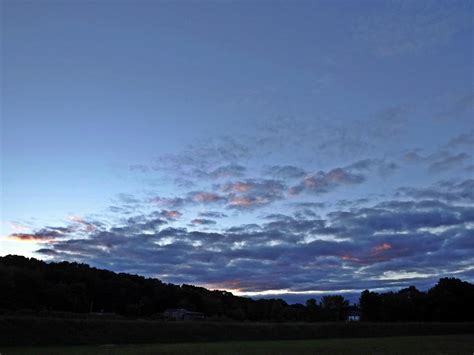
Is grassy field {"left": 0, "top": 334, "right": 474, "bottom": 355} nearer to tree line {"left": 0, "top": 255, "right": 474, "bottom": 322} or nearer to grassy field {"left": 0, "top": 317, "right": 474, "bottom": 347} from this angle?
grassy field {"left": 0, "top": 317, "right": 474, "bottom": 347}

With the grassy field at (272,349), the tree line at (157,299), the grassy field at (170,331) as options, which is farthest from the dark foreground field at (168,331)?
the tree line at (157,299)

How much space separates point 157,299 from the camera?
16125 cm

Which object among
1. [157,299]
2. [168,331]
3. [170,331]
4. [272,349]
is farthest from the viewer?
[157,299]

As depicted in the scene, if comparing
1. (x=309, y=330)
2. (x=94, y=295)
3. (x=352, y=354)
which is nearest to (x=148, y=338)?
(x=309, y=330)

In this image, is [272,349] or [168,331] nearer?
[272,349]

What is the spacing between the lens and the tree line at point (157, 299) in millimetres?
121562

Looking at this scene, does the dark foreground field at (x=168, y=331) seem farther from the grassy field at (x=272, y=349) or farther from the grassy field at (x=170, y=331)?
the grassy field at (x=272, y=349)

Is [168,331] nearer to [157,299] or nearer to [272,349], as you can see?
[272,349]

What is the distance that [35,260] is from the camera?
16262cm

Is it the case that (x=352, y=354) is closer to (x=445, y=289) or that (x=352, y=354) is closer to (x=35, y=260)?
(x=445, y=289)

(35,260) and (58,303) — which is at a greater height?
(35,260)

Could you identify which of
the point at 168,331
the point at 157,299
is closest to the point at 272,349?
the point at 168,331

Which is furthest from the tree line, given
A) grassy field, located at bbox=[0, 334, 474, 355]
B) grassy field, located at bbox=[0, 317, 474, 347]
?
grassy field, located at bbox=[0, 334, 474, 355]

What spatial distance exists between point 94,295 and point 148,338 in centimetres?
8424
